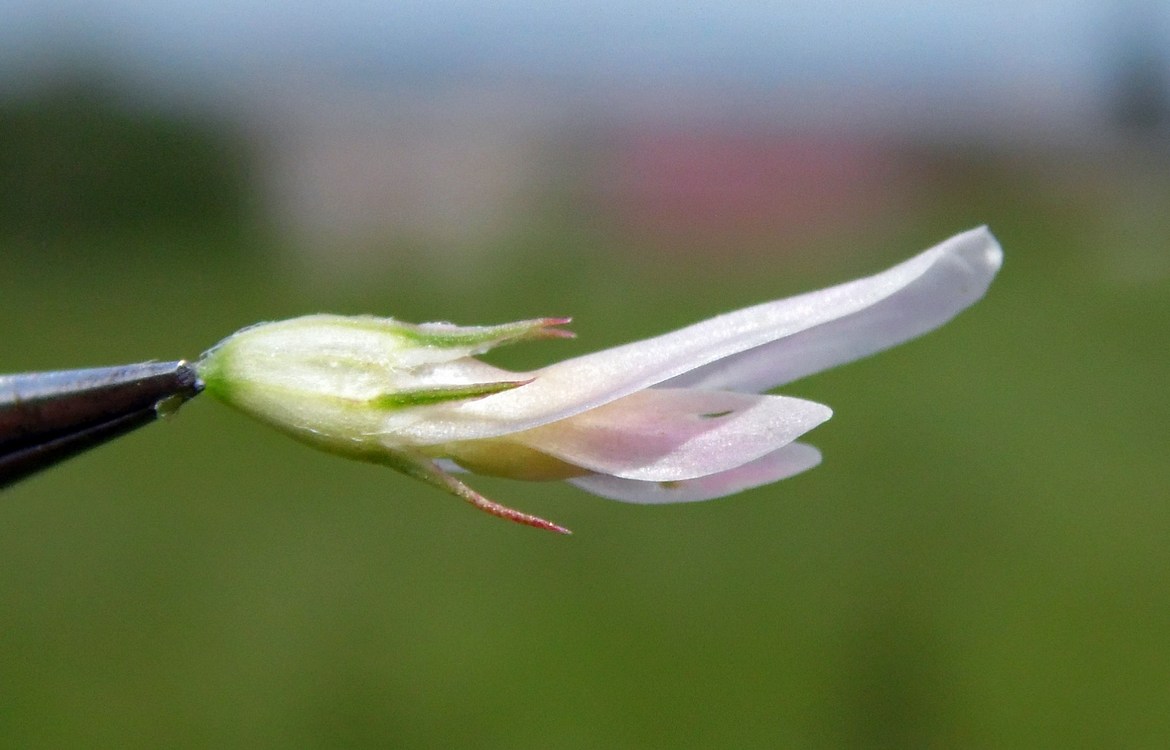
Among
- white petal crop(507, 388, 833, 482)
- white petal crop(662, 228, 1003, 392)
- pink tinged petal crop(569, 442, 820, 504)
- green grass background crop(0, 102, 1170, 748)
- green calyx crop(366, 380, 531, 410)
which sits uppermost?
white petal crop(662, 228, 1003, 392)

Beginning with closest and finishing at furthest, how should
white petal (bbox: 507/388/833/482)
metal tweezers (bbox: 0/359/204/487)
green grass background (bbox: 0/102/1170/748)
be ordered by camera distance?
1. metal tweezers (bbox: 0/359/204/487)
2. white petal (bbox: 507/388/833/482)
3. green grass background (bbox: 0/102/1170/748)

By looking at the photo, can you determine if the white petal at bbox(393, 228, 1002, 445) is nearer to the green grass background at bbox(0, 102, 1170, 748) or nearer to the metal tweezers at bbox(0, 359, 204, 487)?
the metal tweezers at bbox(0, 359, 204, 487)

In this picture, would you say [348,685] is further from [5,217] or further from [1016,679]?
[5,217]

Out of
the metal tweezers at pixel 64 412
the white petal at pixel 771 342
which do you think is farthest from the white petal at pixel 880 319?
the metal tweezers at pixel 64 412

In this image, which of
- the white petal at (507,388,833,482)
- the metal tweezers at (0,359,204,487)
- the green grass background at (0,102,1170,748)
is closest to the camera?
the metal tweezers at (0,359,204,487)

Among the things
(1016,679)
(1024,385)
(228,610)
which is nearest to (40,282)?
(228,610)

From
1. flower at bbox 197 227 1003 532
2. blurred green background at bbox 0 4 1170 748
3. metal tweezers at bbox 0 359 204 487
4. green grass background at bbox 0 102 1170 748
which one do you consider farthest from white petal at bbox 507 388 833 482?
blurred green background at bbox 0 4 1170 748

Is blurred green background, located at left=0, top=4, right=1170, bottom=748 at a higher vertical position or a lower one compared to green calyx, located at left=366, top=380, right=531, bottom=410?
lower
